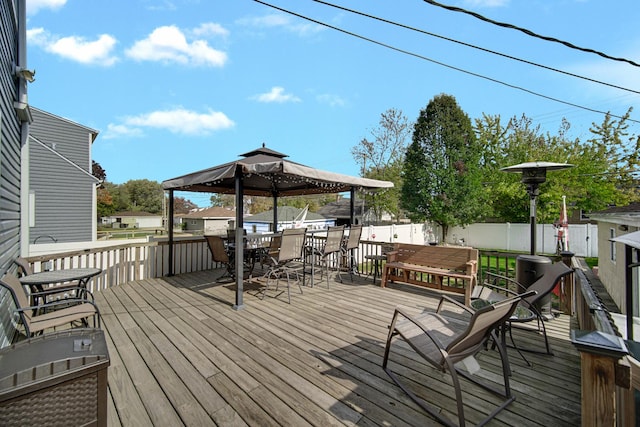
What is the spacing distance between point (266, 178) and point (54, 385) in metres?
5.79

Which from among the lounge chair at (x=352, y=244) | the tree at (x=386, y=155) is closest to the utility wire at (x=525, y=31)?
the lounge chair at (x=352, y=244)

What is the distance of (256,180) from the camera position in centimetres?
714

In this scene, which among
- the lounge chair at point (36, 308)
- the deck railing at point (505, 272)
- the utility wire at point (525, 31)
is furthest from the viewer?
the utility wire at point (525, 31)

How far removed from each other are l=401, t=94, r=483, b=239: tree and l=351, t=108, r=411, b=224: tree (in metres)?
2.36

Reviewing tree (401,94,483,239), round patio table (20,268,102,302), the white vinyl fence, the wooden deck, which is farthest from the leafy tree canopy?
round patio table (20,268,102,302)

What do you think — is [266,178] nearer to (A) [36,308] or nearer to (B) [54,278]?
(B) [54,278]

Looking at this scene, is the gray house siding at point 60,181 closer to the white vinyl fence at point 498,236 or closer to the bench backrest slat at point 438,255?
the bench backrest slat at point 438,255

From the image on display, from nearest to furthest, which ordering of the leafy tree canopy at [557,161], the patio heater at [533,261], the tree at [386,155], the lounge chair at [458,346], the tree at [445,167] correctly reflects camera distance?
1. the lounge chair at [458,346]
2. the patio heater at [533,261]
3. the leafy tree canopy at [557,161]
4. the tree at [445,167]
5. the tree at [386,155]

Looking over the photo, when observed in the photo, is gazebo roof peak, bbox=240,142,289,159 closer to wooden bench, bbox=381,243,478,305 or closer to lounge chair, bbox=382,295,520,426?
wooden bench, bbox=381,243,478,305

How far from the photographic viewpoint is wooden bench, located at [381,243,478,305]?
171 inches

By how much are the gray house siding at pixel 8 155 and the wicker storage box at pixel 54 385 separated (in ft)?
6.23

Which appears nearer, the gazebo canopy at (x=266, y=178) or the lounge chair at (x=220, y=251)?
the gazebo canopy at (x=266, y=178)

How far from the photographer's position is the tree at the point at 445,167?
57.2ft

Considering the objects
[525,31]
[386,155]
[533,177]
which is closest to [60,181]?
[525,31]
